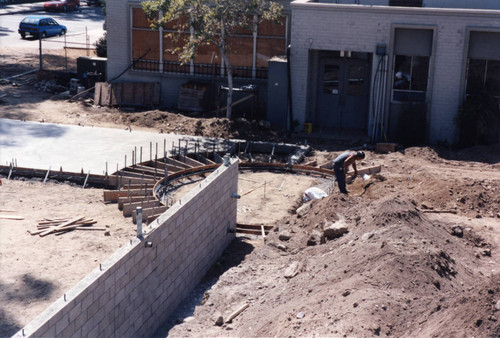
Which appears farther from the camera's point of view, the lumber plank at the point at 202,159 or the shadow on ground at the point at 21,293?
the lumber plank at the point at 202,159

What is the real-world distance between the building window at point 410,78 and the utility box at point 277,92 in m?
3.89

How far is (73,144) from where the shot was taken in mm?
23141

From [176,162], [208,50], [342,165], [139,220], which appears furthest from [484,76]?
[139,220]

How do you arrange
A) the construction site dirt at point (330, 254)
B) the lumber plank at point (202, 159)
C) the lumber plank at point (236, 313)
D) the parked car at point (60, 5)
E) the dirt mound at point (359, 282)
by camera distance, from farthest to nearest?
the parked car at point (60, 5) → the lumber plank at point (202, 159) → the lumber plank at point (236, 313) → the construction site dirt at point (330, 254) → the dirt mound at point (359, 282)

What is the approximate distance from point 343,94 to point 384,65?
2.33 metres

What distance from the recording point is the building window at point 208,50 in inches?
1106

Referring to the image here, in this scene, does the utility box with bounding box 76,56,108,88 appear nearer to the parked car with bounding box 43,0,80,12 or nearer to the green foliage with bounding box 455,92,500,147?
the green foliage with bounding box 455,92,500,147

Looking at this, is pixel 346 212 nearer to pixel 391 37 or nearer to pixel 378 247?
pixel 378 247

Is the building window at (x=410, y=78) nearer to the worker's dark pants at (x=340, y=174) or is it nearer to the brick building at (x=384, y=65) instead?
the brick building at (x=384, y=65)

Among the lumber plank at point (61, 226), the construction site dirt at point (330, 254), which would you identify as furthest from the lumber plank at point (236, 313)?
the lumber plank at point (61, 226)

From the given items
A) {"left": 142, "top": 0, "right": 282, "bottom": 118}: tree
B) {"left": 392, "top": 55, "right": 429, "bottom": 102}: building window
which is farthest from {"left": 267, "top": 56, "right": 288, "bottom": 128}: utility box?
{"left": 392, "top": 55, "right": 429, "bottom": 102}: building window

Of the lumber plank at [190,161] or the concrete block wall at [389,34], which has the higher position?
the concrete block wall at [389,34]

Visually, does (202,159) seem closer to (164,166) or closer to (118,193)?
(164,166)

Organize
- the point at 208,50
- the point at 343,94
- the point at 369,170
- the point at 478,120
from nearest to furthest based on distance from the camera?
the point at 369,170 < the point at 478,120 < the point at 343,94 < the point at 208,50
